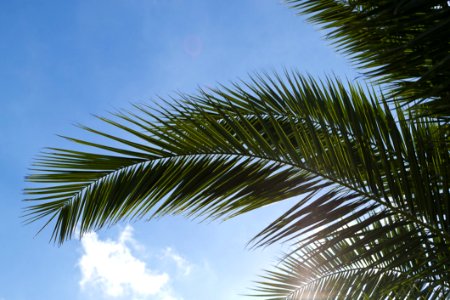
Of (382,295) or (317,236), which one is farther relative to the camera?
(382,295)

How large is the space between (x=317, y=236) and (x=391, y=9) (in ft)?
2.95

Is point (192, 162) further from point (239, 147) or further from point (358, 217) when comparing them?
point (358, 217)

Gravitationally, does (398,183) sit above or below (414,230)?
above

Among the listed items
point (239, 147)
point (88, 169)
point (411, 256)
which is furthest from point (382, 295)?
point (88, 169)

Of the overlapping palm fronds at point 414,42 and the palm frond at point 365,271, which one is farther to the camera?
the palm frond at point 365,271

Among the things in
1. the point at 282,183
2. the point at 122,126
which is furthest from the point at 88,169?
the point at 282,183

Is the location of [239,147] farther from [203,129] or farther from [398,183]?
[398,183]

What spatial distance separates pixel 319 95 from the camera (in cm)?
203

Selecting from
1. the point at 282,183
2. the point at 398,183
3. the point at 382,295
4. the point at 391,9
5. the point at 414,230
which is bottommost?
the point at 382,295

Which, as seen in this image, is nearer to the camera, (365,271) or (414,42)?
(414,42)

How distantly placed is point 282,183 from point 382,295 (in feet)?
2.30

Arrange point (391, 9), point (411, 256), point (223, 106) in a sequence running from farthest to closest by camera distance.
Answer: point (223, 106) → point (411, 256) → point (391, 9)

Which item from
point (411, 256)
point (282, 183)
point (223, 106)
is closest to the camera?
point (411, 256)

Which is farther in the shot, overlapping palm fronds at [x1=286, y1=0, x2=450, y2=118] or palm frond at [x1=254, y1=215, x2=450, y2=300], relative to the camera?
palm frond at [x1=254, y1=215, x2=450, y2=300]
